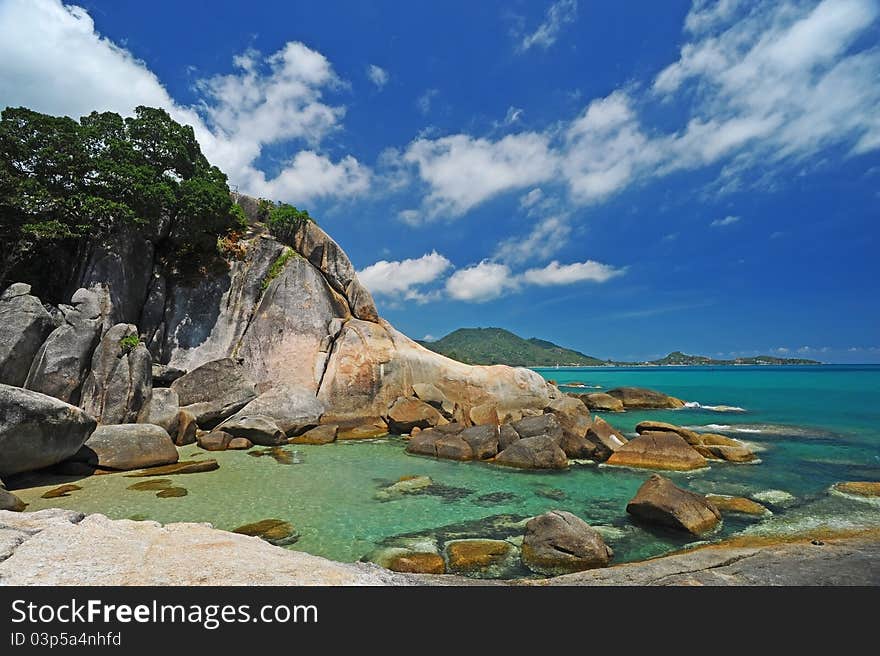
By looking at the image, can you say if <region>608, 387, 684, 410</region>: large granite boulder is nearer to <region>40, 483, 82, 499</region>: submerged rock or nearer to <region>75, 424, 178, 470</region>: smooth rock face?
<region>75, 424, 178, 470</region>: smooth rock face

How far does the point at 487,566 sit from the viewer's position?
882 centimetres

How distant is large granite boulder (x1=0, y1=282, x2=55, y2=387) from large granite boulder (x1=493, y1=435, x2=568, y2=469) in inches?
766

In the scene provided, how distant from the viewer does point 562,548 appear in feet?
29.5

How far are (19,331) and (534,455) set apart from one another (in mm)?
21054

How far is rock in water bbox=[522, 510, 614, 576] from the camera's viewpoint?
346 inches

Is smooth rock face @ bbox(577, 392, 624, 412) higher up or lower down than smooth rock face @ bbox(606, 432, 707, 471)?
higher up

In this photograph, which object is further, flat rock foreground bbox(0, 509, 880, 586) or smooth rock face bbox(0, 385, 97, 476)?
smooth rock face bbox(0, 385, 97, 476)

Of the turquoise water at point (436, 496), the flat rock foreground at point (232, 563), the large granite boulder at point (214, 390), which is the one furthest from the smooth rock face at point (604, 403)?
the flat rock foreground at point (232, 563)

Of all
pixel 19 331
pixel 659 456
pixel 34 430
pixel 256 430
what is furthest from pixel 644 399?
pixel 19 331

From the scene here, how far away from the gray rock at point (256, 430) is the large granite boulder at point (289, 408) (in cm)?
130

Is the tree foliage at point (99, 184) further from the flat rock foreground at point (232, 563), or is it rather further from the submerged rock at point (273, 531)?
the flat rock foreground at point (232, 563)

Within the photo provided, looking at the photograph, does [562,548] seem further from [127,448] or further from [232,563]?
[127,448]

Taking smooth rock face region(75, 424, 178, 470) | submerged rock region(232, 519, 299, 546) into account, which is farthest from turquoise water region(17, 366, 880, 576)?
smooth rock face region(75, 424, 178, 470)
